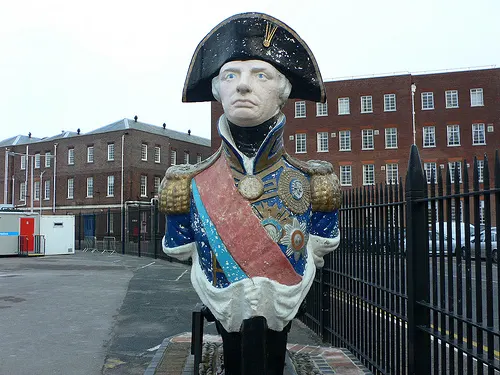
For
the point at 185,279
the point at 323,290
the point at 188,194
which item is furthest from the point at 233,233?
the point at 185,279

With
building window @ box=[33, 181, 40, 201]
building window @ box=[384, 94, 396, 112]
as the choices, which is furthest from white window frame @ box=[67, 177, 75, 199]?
building window @ box=[384, 94, 396, 112]

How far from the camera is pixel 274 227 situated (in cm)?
280

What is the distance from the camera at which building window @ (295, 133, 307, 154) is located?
29.8 meters

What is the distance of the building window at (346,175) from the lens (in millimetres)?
29188

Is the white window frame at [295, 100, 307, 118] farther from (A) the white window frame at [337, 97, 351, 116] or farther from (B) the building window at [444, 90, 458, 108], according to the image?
(B) the building window at [444, 90, 458, 108]

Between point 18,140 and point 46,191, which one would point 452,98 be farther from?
point 18,140

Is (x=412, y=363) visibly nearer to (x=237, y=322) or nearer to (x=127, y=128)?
(x=237, y=322)

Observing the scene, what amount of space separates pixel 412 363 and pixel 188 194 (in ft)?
6.45

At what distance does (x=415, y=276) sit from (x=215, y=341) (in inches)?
94.1

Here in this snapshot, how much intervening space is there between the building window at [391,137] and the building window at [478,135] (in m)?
4.31

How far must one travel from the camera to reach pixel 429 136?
1126 inches

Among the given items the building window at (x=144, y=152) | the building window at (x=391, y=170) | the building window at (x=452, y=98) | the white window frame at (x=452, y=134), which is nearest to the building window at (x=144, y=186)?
the building window at (x=144, y=152)

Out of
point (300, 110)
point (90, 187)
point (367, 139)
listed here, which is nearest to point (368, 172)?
point (367, 139)

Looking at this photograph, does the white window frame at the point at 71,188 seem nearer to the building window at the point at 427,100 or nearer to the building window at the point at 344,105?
the building window at the point at 344,105
